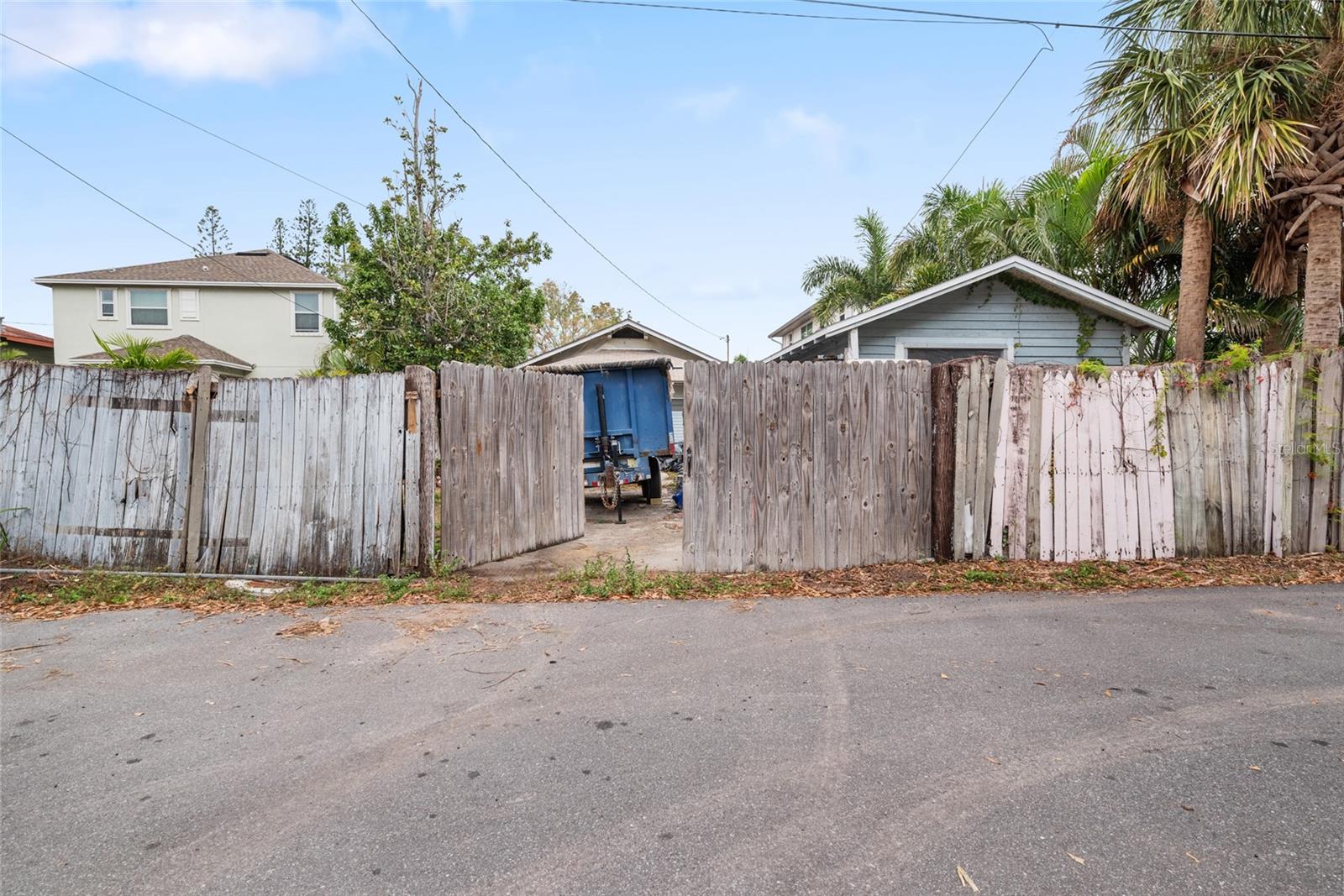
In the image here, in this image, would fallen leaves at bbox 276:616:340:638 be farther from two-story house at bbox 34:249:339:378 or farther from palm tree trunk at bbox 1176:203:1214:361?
two-story house at bbox 34:249:339:378

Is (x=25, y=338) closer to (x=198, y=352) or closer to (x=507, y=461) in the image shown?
(x=198, y=352)

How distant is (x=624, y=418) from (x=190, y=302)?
19.2 metres

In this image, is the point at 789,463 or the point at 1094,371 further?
the point at 789,463

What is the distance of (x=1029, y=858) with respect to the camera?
2.45 meters

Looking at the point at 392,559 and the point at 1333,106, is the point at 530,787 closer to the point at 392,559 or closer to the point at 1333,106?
the point at 392,559

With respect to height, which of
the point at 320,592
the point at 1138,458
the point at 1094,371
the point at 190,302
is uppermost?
the point at 190,302

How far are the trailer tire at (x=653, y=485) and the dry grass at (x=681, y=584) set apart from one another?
5800 mm

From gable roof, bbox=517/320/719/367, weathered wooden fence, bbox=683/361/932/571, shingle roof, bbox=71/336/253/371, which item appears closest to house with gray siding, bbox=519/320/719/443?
gable roof, bbox=517/320/719/367

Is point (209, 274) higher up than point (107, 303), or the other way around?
point (209, 274)

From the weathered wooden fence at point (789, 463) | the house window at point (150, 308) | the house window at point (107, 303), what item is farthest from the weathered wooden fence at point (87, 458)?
the house window at point (107, 303)

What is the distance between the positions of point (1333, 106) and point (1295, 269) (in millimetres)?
3185

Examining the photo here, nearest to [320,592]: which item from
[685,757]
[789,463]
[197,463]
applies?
[197,463]

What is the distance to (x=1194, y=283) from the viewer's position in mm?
10055

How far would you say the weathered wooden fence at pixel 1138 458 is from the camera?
6.54m
